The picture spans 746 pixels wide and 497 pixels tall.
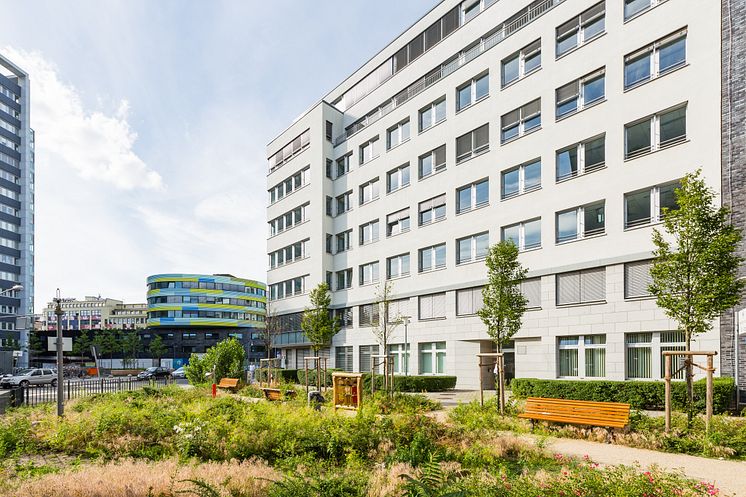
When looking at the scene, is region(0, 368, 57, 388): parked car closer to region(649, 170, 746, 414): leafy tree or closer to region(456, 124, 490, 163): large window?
region(456, 124, 490, 163): large window

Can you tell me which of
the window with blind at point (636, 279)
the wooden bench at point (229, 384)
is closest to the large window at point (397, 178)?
the window with blind at point (636, 279)

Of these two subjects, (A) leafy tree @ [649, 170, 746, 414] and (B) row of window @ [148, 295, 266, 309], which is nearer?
(A) leafy tree @ [649, 170, 746, 414]

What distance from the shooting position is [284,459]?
9648mm

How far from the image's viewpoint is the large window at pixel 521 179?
1142 inches

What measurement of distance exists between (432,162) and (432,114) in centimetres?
341

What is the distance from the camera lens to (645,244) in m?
23.4

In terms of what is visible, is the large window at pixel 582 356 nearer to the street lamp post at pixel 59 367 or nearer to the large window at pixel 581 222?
the large window at pixel 581 222

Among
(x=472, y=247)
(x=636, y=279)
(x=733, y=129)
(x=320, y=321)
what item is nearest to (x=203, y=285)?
(x=320, y=321)

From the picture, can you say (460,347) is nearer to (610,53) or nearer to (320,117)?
(610,53)

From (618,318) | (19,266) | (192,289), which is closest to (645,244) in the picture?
(618,318)

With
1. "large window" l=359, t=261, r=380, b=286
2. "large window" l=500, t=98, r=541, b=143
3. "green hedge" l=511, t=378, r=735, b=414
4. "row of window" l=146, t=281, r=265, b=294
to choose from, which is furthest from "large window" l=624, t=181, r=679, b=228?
"row of window" l=146, t=281, r=265, b=294

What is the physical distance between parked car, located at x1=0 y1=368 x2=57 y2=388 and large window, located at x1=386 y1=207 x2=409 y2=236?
3260 centimetres

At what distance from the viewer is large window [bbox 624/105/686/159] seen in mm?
23125

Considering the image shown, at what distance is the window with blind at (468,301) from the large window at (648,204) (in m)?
9.79
